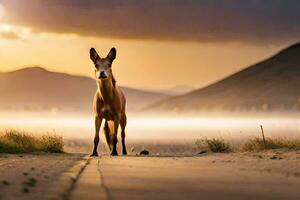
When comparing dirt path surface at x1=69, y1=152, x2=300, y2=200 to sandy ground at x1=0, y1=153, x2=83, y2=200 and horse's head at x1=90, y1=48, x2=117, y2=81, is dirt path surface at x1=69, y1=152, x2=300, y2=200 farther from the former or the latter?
horse's head at x1=90, y1=48, x2=117, y2=81

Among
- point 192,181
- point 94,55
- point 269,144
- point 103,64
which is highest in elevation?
point 94,55

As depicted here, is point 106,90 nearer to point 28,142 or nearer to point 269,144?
point 28,142

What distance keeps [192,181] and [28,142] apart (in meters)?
11.1

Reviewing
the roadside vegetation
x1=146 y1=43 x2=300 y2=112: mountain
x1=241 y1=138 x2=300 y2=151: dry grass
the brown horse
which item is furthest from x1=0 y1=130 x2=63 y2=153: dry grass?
x1=146 y1=43 x2=300 y2=112: mountain

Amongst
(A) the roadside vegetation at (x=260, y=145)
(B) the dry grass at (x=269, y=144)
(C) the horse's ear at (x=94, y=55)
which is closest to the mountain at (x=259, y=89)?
(A) the roadside vegetation at (x=260, y=145)

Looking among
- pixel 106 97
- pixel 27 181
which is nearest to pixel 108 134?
pixel 106 97

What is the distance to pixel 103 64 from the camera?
17.4 metres

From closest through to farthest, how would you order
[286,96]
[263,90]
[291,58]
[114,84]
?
[114,84]
[286,96]
[263,90]
[291,58]

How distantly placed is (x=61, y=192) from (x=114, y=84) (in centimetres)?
1115

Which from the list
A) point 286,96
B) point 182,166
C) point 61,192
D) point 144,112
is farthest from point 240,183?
point 144,112

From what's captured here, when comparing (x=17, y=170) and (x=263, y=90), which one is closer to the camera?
(x=17, y=170)

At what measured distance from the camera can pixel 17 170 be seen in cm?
1059

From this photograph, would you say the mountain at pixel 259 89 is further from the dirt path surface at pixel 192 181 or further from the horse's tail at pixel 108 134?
the dirt path surface at pixel 192 181

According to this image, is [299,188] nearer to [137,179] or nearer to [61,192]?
[137,179]
